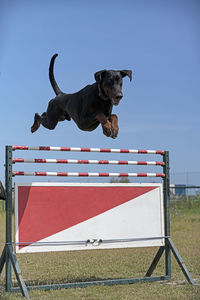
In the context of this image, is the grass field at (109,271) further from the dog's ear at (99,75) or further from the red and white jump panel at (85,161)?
the dog's ear at (99,75)

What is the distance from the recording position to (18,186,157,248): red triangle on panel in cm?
510

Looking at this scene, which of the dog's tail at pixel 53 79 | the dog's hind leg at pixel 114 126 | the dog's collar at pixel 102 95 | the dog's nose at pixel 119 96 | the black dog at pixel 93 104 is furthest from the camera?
the dog's tail at pixel 53 79

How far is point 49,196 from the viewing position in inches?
207

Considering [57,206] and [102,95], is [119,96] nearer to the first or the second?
[102,95]

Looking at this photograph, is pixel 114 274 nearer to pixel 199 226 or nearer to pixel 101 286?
pixel 101 286

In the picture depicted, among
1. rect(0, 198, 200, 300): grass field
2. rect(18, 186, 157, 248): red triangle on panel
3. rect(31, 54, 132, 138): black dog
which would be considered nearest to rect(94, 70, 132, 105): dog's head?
rect(31, 54, 132, 138): black dog

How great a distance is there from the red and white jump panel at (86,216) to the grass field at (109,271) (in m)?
0.53

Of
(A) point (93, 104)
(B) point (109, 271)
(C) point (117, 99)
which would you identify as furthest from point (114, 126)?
(B) point (109, 271)

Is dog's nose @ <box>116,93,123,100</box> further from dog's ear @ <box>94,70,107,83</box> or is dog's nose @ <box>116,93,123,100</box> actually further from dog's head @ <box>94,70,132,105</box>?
dog's ear @ <box>94,70,107,83</box>

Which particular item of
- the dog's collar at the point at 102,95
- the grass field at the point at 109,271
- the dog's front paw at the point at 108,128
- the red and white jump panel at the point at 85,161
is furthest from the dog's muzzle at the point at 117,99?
the grass field at the point at 109,271

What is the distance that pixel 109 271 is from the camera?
21.5 feet

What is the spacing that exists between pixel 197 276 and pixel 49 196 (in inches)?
98.9

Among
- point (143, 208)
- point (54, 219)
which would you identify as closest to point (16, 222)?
point (54, 219)

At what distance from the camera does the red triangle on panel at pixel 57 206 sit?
5098mm
